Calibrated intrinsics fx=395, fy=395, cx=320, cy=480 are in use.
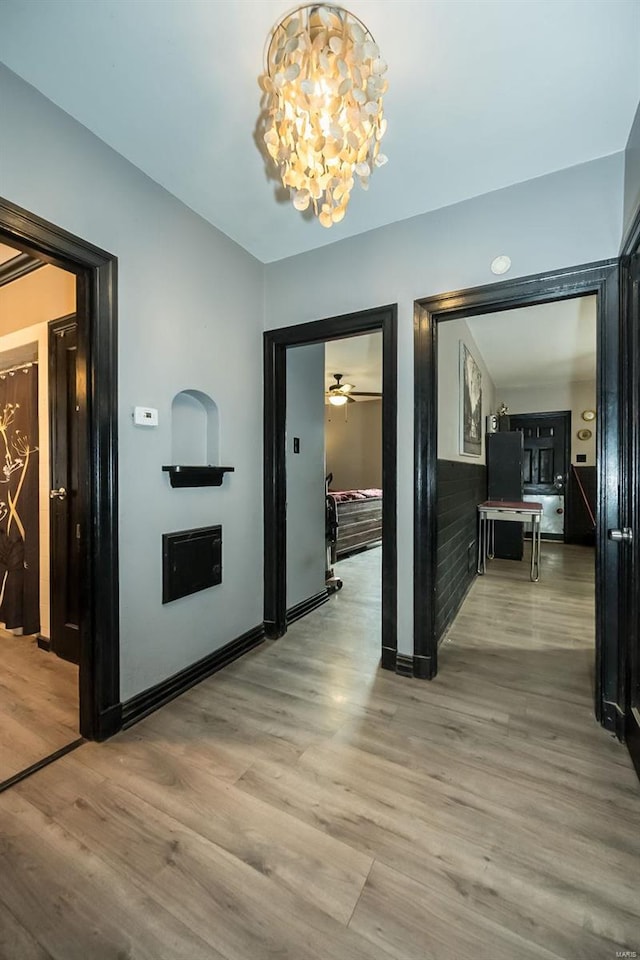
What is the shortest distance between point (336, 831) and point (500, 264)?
2.53 meters

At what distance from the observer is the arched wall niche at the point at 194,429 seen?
2.24 metres

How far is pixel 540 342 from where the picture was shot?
483 cm

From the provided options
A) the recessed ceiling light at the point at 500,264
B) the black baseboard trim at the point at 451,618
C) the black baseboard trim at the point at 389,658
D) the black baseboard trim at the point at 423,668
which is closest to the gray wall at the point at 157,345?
the black baseboard trim at the point at 389,658

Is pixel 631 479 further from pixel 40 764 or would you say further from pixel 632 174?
pixel 40 764

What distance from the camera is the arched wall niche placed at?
2.24 meters

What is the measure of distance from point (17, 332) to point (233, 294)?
1568 millimetres

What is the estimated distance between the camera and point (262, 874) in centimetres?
114

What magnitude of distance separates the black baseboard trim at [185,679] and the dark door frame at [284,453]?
0.24 metres

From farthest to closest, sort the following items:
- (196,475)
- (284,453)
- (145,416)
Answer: (284,453)
(196,475)
(145,416)

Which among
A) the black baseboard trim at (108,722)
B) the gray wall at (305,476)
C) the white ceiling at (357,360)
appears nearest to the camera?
the black baseboard trim at (108,722)

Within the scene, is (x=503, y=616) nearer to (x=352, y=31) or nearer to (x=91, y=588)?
(x=91, y=588)

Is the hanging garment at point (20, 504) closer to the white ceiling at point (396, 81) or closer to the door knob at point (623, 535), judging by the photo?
the white ceiling at point (396, 81)

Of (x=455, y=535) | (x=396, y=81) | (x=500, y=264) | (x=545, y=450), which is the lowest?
(x=455, y=535)

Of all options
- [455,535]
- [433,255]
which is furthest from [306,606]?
[433,255]
